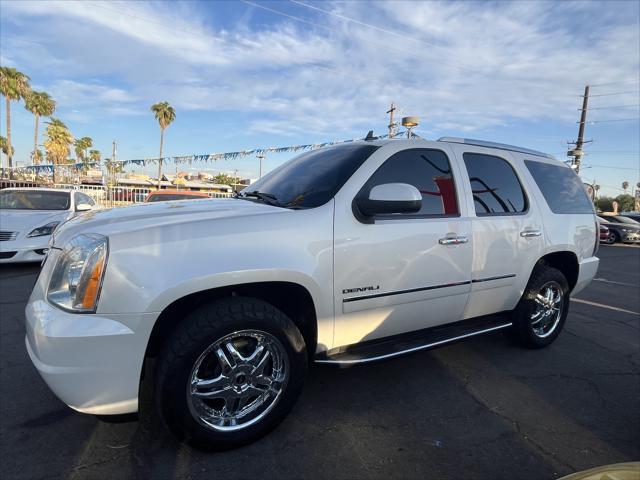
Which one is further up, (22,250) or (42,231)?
(42,231)

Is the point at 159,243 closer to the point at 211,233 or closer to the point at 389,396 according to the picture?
the point at 211,233

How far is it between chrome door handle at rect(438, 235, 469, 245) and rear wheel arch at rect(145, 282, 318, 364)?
1097 millimetres

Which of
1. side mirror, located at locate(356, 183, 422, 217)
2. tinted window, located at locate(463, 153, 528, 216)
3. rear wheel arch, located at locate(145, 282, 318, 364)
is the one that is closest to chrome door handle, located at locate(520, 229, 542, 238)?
tinted window, located at locate(463, 153, 528, 216)

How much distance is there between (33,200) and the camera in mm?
7820

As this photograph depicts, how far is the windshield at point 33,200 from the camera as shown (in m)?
7.66

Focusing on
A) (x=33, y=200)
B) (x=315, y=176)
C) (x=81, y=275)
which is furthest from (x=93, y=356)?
(x=33, y=200)

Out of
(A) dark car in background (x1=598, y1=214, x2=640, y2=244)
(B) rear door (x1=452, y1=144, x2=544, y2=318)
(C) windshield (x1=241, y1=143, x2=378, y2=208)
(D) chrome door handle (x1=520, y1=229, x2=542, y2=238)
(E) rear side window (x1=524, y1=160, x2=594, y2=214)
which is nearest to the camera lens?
(C) windshield (x1=241, y1=143, x2=378, y2=208)

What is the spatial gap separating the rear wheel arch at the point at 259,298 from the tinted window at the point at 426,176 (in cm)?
95

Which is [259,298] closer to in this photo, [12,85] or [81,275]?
[81,275]

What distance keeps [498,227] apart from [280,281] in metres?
1.96

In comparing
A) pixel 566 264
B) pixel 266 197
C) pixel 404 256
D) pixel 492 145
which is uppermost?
pixel 492 145

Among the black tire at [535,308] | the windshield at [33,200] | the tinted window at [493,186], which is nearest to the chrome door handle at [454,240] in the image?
the tinted window at [493,186]

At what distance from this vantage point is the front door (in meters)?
2.54

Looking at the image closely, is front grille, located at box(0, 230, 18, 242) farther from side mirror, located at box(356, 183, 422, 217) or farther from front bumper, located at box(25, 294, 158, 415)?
side mirror, located at box(356, 183, 422, 217)
